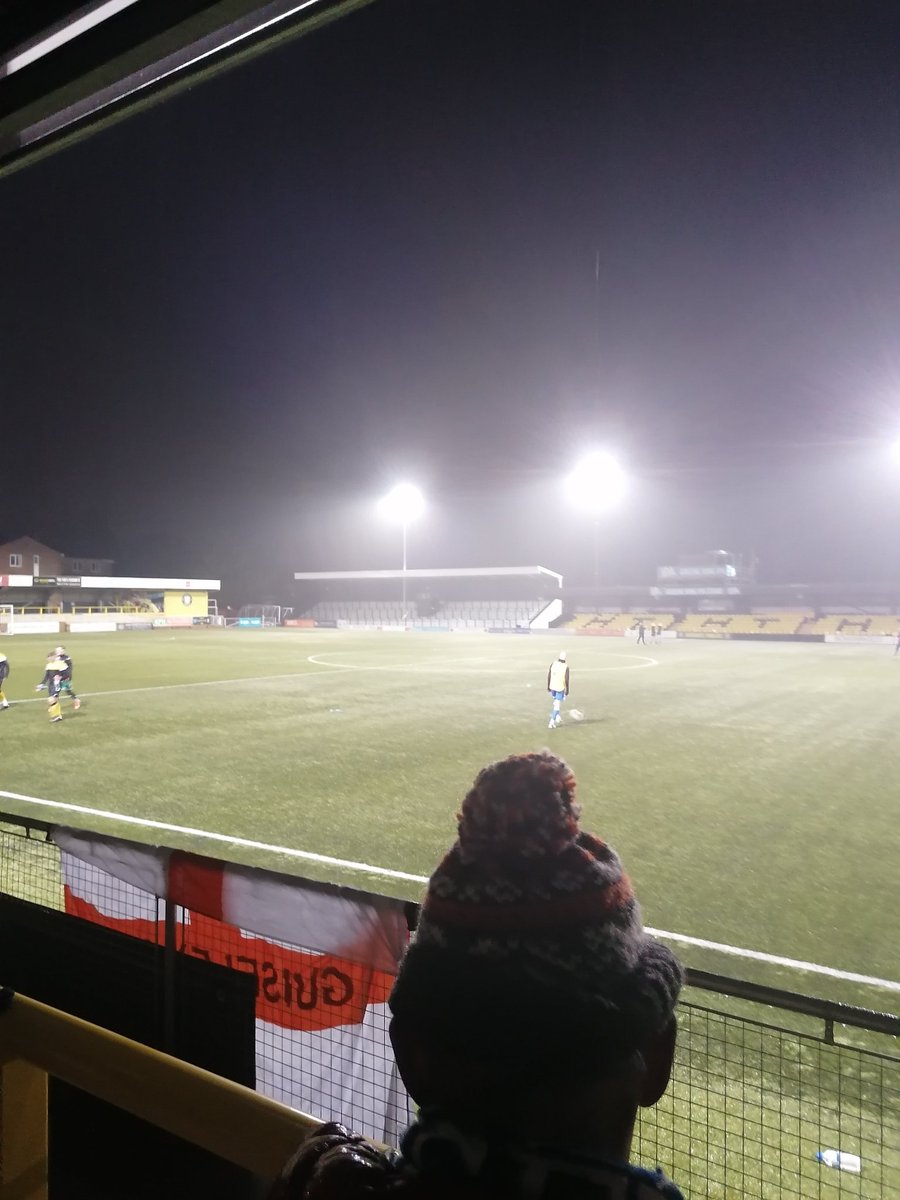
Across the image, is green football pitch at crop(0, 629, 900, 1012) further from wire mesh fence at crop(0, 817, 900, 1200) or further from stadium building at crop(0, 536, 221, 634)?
stadium building at crop(0, 536, 221, 634)

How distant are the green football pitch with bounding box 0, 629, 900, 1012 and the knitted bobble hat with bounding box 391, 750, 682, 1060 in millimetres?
3986

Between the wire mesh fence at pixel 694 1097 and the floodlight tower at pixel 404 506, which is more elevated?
the floodlight tower at pixel 404 506

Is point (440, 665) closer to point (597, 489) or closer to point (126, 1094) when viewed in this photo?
point (126, 1094)

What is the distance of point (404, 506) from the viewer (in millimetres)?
50000

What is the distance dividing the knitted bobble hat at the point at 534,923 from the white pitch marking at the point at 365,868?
2.31 m

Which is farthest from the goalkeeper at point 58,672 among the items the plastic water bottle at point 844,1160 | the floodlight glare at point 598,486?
the floodlight glare at point 598,486

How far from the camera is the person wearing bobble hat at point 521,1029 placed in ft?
3.23

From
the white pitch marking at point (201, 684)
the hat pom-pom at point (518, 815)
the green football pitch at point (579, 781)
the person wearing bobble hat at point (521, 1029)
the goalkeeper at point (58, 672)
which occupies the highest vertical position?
the hat pom-pom at point (518, 815)

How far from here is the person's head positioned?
104 centimetres

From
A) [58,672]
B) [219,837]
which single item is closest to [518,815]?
[219,837]

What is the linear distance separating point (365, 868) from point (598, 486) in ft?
181

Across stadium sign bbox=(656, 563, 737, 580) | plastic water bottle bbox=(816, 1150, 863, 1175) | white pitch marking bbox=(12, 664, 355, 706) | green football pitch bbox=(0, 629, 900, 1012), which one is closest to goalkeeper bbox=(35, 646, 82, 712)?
green football pitch bbox=(0, 629, 900, 1012)

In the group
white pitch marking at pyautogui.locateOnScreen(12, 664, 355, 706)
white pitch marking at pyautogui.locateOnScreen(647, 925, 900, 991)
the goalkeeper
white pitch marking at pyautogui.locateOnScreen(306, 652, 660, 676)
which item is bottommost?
white pitch marking at pyautogui.locateOnScreen(306, 652, 660, 676)

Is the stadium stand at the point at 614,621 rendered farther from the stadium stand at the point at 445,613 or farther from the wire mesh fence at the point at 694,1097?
the wire mesh fence at the point at 694,1097
